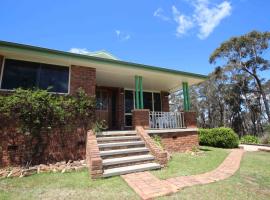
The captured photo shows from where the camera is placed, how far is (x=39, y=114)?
626 centimetres

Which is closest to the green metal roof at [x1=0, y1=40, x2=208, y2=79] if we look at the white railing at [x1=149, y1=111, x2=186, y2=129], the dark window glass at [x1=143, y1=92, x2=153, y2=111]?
the white railing at [x1=149, y1=111, x2=186, y2=129]

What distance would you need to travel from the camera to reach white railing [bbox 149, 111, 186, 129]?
9039mm

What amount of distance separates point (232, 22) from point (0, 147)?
12988mm

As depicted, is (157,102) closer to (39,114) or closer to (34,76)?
(34,76)

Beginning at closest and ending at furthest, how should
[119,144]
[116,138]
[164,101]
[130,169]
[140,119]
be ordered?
[130,169], [119,144], [116,138], [140,119], [164,101]

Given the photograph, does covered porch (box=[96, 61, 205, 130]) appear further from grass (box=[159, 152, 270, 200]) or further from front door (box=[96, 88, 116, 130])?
grass (box=[159, 152, 270, 200])

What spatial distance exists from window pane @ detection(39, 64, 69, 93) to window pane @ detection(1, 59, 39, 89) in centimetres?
25

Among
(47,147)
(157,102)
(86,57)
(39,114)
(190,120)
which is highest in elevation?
(86,57)

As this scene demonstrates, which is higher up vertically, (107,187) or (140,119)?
(140,119)

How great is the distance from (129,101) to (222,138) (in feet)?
20.6

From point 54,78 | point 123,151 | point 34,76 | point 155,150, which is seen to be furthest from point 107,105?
point 155,150

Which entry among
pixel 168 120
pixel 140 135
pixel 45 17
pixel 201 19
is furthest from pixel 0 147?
pixel 201 19

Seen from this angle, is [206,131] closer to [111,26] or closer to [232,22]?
[232,22]

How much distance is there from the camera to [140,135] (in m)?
7.47
